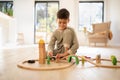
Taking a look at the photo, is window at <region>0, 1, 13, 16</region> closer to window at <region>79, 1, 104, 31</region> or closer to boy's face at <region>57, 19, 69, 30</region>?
window at <region>79, 1, 104, 31</region>

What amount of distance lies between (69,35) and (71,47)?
12 centimetres

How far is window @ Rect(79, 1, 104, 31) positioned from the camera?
6918 mm

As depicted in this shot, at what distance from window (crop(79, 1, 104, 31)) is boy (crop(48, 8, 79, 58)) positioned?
4963 millimetres

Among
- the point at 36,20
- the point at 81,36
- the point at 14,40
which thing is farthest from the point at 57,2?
the point at 14,40

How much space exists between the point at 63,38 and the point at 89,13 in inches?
208

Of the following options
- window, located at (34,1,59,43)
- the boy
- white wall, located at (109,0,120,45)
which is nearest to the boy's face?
the boy

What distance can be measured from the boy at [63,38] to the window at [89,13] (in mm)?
4963

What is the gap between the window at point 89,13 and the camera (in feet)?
22.7

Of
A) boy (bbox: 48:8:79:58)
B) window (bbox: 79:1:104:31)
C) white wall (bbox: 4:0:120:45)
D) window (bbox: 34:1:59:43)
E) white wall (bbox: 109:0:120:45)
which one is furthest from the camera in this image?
window (bbox: 34:1:59:43)

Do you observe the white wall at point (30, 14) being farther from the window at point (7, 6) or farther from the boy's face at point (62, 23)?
the boy's face at point (62, 23)

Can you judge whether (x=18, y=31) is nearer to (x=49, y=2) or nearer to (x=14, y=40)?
(x=14, y=40)

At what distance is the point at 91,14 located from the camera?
279 inches

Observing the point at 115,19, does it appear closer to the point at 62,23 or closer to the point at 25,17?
the point at 25,17

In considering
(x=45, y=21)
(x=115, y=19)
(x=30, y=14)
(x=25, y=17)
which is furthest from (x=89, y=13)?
(x=25, y=17)
